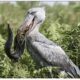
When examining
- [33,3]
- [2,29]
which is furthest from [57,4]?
[2,29]

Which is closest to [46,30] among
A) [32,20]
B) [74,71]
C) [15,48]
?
[32,20]

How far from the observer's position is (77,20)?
328 inches

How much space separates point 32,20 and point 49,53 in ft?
1.99

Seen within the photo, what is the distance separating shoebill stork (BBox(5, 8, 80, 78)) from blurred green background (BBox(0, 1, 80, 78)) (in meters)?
0.13

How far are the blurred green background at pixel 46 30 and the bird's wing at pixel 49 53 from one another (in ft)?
0.52

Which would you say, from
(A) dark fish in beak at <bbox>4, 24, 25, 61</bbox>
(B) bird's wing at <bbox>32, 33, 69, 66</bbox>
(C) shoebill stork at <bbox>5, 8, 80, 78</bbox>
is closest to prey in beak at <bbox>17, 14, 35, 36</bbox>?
(C) shoebill stork at <bbox>5, 8, 80, 78</bbox>

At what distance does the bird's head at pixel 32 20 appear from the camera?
7.67m

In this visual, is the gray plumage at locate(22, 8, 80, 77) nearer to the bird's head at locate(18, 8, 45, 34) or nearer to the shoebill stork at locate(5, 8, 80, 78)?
the shoebill stork at locate(5, 8, 80, 78)

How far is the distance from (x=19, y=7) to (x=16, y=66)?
137cm

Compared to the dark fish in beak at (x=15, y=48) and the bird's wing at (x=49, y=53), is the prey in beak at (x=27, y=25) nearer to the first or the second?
the dark fish in beak at (x=15, y=48)

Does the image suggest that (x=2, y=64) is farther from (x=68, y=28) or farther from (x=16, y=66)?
(x=68, y=28)

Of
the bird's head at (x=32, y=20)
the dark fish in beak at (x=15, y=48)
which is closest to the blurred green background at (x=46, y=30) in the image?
the dark fish in beak at (x=15, y=48)

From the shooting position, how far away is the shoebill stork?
24.5 feet

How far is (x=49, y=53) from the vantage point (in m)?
7.47
